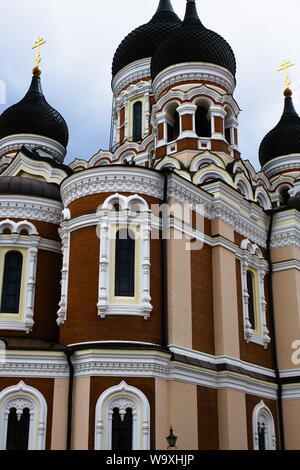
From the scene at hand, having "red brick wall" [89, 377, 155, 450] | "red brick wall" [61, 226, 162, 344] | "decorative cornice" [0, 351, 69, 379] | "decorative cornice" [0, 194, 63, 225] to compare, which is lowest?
"red brick wall" [89, 377, 155, 450]

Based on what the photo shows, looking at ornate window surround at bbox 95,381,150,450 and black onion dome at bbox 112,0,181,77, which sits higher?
black onion dome at bbox 112,0,181,77

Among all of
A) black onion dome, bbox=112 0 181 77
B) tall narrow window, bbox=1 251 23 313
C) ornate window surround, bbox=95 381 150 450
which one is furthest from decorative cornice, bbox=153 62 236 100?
ornate window surround, bbox=95 381 150 450

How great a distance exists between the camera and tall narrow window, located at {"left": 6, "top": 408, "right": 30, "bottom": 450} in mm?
11227

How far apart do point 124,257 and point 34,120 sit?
9.25 m

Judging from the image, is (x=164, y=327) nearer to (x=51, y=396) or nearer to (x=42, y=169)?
(x=51, y=396)

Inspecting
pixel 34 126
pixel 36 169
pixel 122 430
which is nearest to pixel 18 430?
pixel 122 430

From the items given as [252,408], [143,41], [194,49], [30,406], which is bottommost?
[30,406]

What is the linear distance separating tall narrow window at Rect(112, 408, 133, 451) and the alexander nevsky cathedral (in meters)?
0.02

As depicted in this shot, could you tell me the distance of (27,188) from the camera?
48.2ft

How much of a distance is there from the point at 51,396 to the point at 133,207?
13.3ft

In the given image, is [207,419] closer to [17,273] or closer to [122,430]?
[122,430]

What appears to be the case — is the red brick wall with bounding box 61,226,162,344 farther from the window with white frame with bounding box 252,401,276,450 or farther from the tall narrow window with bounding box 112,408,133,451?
the window with white frame with bounding box 252,401,276,450

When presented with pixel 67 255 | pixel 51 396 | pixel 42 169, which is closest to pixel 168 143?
pixel 42 169

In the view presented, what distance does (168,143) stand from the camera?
1700 cm
